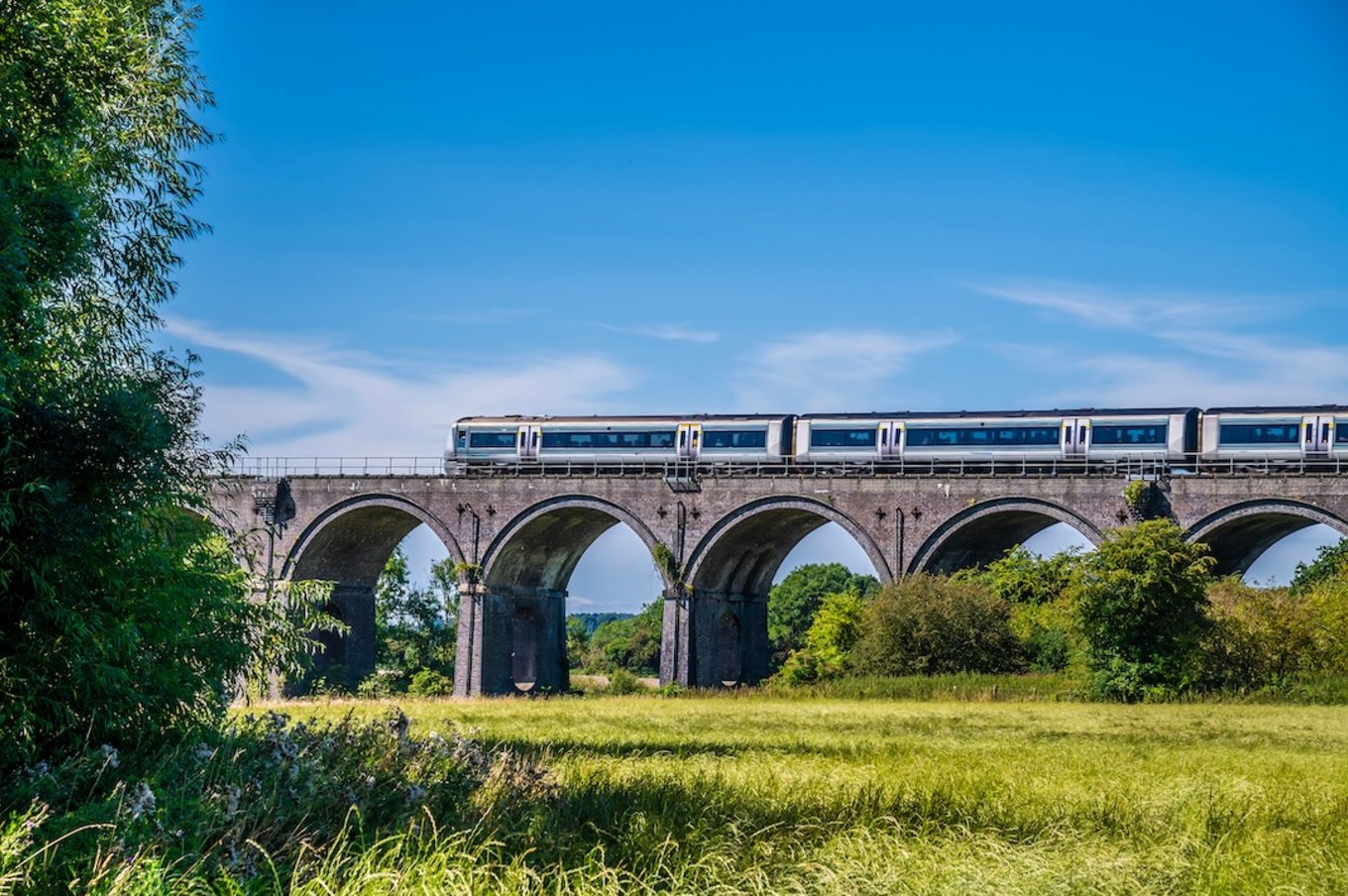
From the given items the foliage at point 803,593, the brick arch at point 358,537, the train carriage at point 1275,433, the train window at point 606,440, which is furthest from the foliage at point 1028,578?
the foliage at point 803,593

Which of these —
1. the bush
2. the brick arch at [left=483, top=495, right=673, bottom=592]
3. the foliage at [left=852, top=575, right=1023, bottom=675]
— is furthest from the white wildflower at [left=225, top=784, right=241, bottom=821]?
the bush

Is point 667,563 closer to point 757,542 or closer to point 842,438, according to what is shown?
point 757,542

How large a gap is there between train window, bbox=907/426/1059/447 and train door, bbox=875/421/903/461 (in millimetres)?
394

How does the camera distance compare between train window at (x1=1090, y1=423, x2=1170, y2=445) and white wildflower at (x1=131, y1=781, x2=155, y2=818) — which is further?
train window at (x1=1090, y1=423, x2=1170, y2=445)

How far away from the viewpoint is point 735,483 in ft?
143

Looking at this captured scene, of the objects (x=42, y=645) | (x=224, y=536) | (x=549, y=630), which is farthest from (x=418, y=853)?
(x=549, y=630)

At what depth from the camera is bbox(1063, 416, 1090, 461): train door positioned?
42656 millimetres

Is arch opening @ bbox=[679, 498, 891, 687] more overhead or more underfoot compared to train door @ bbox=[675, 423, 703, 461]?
more underfoot

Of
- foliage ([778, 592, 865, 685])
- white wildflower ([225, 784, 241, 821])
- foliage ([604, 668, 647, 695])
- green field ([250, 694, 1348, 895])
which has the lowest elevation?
foliage ([604, 668, 647, 695])

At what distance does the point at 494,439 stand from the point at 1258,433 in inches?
979

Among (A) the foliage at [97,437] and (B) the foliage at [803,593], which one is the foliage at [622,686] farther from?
(B) the foliage at [803,593]

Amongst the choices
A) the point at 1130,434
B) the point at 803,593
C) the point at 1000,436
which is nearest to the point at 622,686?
the point at 1000,436

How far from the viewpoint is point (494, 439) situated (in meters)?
50.3

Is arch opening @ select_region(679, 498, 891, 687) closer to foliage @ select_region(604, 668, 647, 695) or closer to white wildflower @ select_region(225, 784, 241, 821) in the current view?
foliage @ select_region(604, 668, 647, 695)
